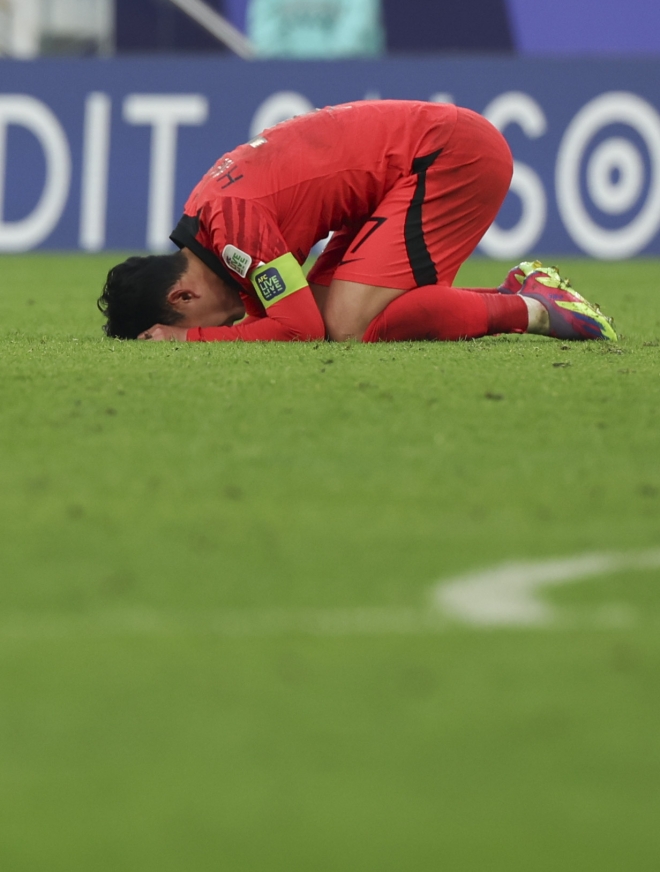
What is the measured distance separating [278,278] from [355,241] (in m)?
0.35

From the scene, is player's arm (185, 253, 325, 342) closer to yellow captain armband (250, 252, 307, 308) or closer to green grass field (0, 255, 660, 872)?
yellow captain armband (250, 252, 307, 308)

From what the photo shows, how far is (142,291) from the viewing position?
11.7 feet

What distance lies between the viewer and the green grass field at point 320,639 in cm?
100

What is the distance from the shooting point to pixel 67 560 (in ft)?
5.32

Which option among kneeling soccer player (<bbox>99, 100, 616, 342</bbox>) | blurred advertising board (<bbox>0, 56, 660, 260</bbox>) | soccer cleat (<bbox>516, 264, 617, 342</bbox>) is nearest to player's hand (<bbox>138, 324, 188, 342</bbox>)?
kneeling soccer player (<bbox>99, 100, 616, 342</bbox>)

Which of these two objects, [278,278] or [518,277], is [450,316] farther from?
[278,278]

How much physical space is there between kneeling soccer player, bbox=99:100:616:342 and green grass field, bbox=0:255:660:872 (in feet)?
2.83

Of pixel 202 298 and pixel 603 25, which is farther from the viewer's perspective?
pixel 603 25

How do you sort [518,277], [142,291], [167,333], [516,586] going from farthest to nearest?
[518,277] → [167,333] → [142,291] → [516,586]

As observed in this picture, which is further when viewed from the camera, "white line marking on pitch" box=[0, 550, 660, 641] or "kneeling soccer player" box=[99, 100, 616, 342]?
"kneeling soccer player" box=[99, 100, 616, 342]

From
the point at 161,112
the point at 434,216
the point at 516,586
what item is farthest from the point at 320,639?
the point at 161,112

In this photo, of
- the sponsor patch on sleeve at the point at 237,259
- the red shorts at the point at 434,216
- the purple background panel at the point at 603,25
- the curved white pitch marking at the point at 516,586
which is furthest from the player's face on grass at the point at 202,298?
the purple background panel at the point at 603,25

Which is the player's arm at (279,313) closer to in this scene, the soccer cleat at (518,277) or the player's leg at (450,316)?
the player's leg at (450,316)

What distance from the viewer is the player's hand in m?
3.69
